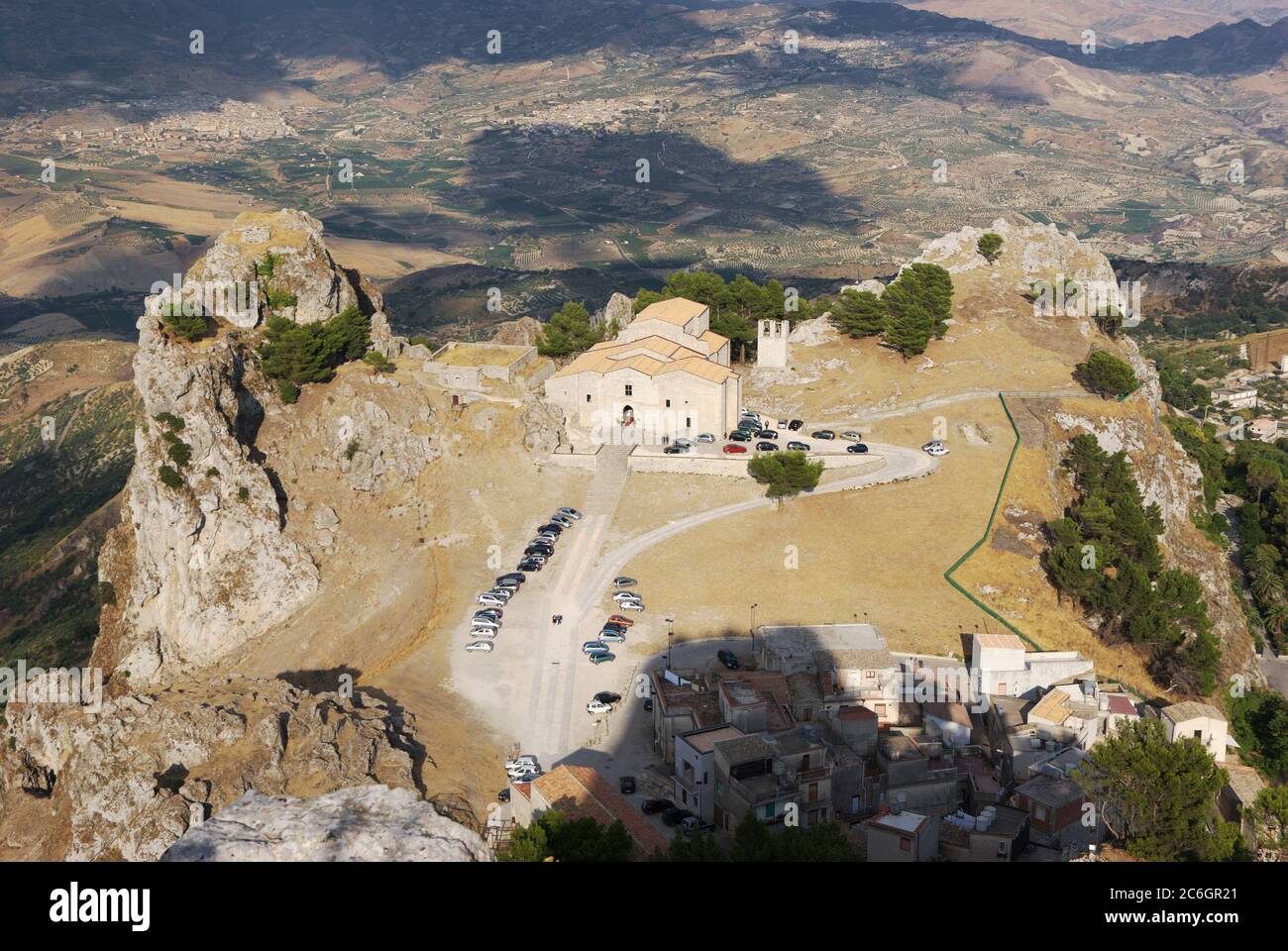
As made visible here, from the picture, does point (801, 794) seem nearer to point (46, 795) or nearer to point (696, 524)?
point (696, 524)

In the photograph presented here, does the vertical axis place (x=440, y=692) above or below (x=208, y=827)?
below

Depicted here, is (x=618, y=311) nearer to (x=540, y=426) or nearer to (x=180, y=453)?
(x=540, y=426)

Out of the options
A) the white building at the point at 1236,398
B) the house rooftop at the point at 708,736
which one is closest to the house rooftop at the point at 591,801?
the house rooftop at the point at 708,736

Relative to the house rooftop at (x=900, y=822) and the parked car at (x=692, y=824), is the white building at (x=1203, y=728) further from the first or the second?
the parked car at (x=692, y=824)

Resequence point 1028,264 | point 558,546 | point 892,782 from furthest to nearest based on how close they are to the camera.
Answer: point 1028,264
point 558,546
point 892,782

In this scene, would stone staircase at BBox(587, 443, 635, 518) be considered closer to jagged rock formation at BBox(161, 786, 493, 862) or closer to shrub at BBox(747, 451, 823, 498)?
shrub at BBox(747, 451, 823, 498)

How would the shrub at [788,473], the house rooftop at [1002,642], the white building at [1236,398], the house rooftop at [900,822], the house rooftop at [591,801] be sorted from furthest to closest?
the white building at [1236,398] → the shrub at [788,473] → the house rooftop at [1002,642] → the house rooftop at [591,801] → the house rooftop at [900,822]

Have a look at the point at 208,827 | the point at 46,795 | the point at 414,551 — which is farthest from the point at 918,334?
the point at 208,827
